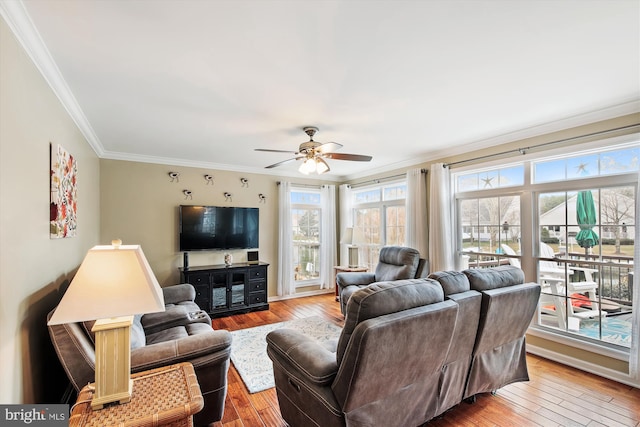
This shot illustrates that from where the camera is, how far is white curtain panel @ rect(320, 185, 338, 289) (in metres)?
6.14

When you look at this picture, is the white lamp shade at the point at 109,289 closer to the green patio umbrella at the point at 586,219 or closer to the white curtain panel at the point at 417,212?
the white curtain panel at the point at 417,212

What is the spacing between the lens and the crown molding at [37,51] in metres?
1.42

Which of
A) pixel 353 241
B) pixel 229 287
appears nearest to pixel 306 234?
pixel 353 241

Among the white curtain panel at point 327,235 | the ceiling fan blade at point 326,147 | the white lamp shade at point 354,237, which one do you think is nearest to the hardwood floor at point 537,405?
the ceiling fan blade at point 326,147

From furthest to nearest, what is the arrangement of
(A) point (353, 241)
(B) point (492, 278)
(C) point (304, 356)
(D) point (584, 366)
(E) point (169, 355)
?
(A) point (353, 241)
(D) point (584, 366)
(B) point (492, 278)
(E) point (169, 355)
(C) point (304, 356)

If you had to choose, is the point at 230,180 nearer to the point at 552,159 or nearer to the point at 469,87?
the point at 469,87

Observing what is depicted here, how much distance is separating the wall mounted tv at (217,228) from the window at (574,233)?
3.81 m

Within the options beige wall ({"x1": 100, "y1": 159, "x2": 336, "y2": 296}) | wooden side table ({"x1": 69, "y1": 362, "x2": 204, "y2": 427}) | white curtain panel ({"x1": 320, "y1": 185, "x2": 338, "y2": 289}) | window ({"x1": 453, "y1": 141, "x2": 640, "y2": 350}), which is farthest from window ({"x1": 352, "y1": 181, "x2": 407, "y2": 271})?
wooden side table ({"x1": 69, "y1": 362, "x2": 204, "y2": 427})

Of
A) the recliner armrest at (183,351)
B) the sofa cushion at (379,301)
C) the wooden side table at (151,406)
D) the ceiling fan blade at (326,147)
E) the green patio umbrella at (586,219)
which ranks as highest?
the ceiling fan blade at (326,147)

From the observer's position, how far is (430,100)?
2596 millimetres

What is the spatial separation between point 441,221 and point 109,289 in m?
3.87

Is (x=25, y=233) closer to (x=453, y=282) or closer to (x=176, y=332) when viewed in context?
(x=176, y=332)

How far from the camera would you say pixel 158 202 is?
184 inches

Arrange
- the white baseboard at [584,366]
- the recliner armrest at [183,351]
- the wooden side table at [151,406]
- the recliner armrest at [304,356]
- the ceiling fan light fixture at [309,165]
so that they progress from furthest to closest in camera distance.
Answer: the ceiling fan light fixture at [309,165] < the white baseboard at [584,366] < the recliner armrest at [183,351] < the recliner armrest at [304,356] < the wooden side table at [151,406]
